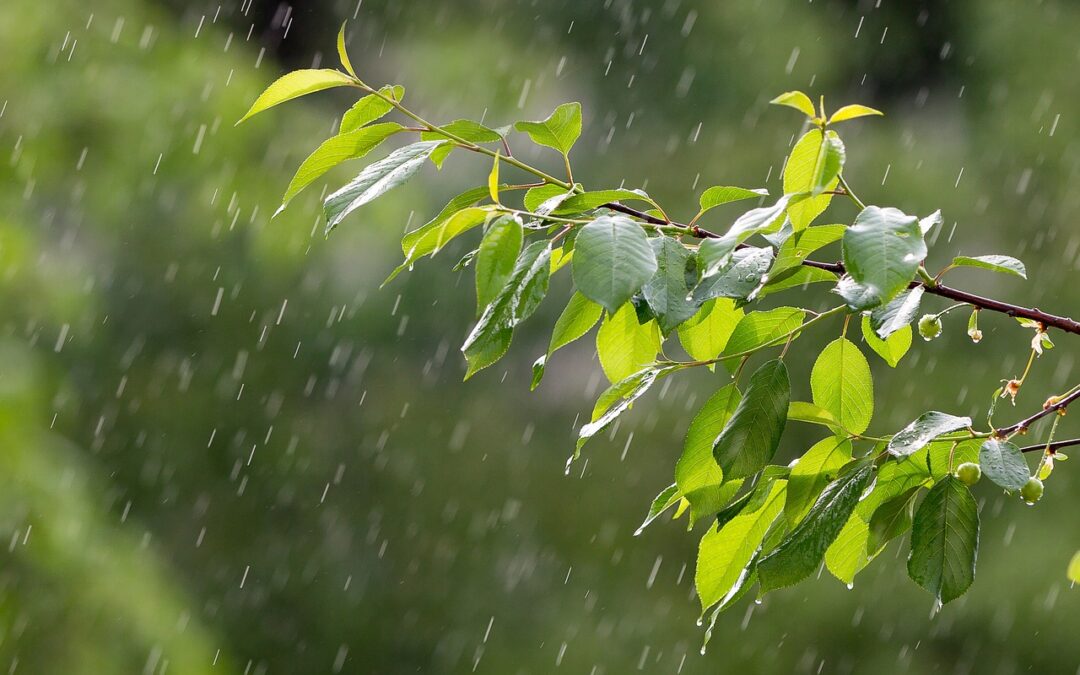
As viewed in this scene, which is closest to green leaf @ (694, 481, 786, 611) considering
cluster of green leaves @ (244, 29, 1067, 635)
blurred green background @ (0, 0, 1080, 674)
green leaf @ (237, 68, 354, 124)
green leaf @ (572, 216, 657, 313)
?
cluster of green leaves @ (244, 29, 1067, 635)

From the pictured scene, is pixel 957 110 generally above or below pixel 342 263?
above

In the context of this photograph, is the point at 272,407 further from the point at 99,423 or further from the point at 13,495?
the point at 13,495

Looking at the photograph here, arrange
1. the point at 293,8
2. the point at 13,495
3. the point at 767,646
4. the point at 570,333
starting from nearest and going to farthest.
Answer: the point at 570,333, the point at 13,495, the point at 767,646, the point at 293,8

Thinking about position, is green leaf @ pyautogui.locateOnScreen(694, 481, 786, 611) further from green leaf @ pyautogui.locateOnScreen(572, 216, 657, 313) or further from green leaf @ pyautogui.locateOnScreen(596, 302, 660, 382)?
green leaf @ pyautogui.locateOnScreen(572, 216, 657, 313)

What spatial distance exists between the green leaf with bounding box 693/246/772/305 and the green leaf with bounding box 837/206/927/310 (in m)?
0.05

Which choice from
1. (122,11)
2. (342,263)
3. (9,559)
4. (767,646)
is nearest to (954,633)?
(767,646)

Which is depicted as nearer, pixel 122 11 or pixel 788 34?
pixel 122 11

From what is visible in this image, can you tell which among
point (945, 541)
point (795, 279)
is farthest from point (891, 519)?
point (795, 279)

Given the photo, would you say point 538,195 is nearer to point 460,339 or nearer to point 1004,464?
point 1004,464

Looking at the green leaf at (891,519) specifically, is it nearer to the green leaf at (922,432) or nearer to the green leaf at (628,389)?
the green leaf at (922,432)

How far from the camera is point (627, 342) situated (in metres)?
0.69

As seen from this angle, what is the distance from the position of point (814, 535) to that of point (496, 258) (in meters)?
0.23

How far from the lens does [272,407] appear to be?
163 inches

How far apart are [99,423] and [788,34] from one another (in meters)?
2.74
